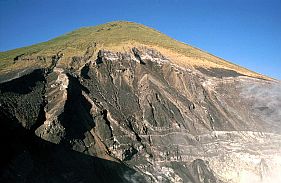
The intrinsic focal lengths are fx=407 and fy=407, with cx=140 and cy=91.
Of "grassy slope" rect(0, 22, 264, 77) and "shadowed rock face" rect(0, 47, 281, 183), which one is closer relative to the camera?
"shadowed rock face" rect(0, 47, 281, 183)

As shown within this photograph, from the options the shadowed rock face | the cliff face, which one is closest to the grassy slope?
the cliff face

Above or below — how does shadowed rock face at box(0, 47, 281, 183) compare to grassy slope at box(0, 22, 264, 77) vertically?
below

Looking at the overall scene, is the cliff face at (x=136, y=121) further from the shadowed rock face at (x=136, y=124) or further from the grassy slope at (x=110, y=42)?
the grassy slope at (x=110, y=42)

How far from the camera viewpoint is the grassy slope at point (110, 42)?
47.6m

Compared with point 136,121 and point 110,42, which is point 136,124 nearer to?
point 136,121

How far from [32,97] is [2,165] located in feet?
32.0

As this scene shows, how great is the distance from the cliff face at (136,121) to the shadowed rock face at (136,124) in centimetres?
9

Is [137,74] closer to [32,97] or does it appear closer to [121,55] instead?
[121,55]

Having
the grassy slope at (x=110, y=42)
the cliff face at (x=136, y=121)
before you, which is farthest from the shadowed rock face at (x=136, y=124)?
the grassy slope at (x=110, y=42)

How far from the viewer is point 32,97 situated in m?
34.5

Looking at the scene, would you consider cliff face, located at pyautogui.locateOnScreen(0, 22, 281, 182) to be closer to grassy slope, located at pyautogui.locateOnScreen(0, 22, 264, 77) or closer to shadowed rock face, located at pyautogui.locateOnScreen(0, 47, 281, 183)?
shadowed rock face, located at pyautogui.locateOnScreen(0, 47, 281, 183)

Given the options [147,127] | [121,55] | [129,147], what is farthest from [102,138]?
[121,55]

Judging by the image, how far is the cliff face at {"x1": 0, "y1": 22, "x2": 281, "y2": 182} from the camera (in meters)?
30.0

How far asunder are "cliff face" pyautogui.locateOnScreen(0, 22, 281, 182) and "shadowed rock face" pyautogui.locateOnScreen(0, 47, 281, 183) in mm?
95
